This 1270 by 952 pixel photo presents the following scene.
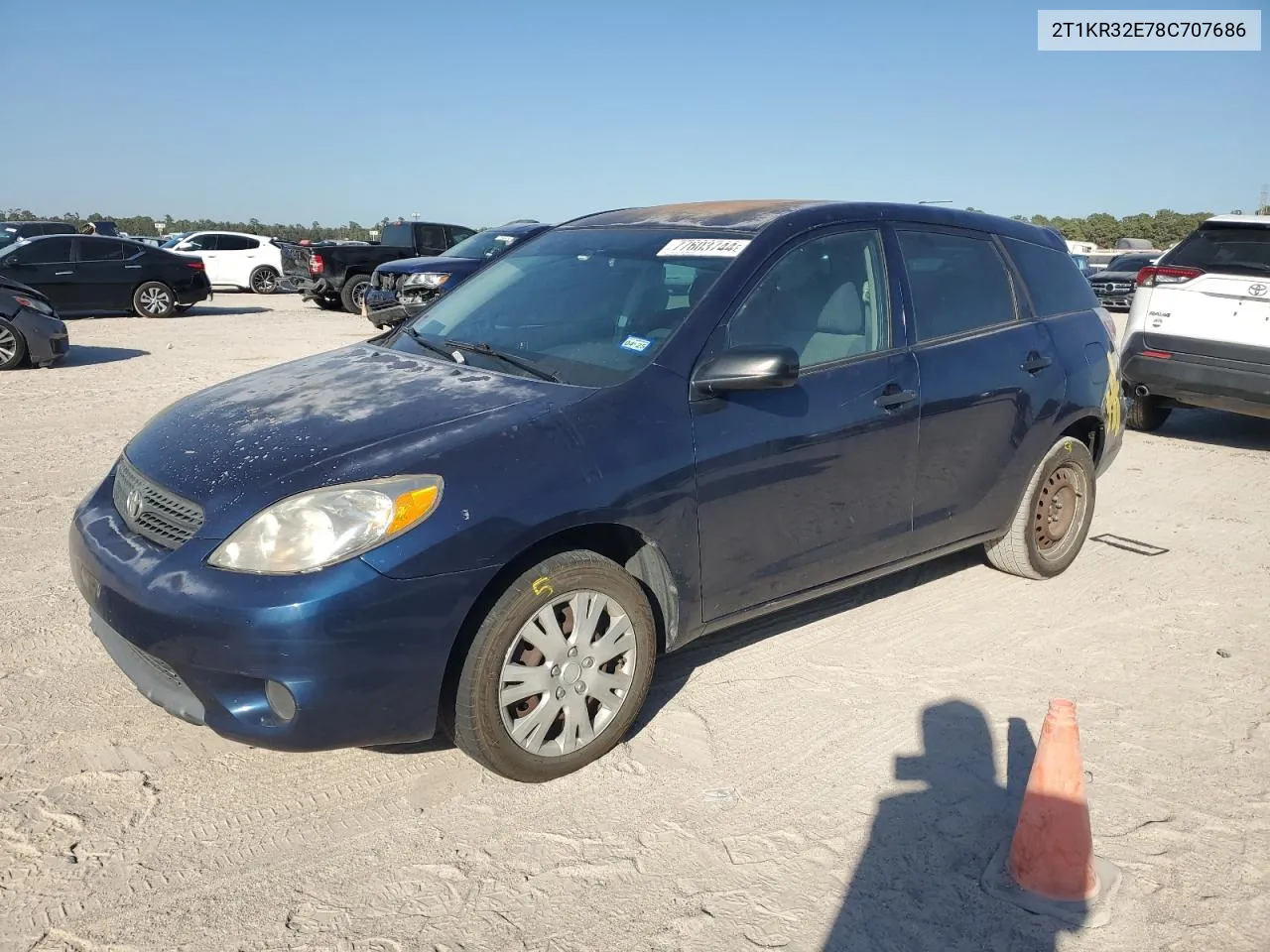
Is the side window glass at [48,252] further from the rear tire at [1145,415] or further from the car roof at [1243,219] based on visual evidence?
the car roof at [1243,219]

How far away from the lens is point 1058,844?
2.80 meters

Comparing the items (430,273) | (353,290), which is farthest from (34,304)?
(353,290)

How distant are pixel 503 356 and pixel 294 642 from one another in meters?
1.49

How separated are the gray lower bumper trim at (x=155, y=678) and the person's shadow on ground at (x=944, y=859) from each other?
191 centimetres

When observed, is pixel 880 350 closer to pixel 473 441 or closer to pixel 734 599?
pixel 734 599

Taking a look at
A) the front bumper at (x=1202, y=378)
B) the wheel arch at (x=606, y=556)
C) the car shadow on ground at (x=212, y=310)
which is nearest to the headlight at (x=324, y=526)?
the wheel arch at (x=606, y=556)

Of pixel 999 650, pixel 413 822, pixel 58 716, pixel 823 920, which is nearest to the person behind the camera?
pixel 823 920

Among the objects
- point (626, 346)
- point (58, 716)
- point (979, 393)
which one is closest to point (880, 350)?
point (979, 393)

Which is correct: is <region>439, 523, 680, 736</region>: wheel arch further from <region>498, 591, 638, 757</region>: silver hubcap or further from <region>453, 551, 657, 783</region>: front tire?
<region>498, 591, 638, 757</region>: silver hubcap

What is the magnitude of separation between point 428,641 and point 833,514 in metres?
1.75

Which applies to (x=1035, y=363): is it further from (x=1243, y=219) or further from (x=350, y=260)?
(x=350, y=260)

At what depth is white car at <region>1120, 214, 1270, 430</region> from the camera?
7781mm

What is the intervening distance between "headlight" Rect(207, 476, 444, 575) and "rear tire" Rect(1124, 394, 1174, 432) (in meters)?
8.18

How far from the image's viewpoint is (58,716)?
365 cm
